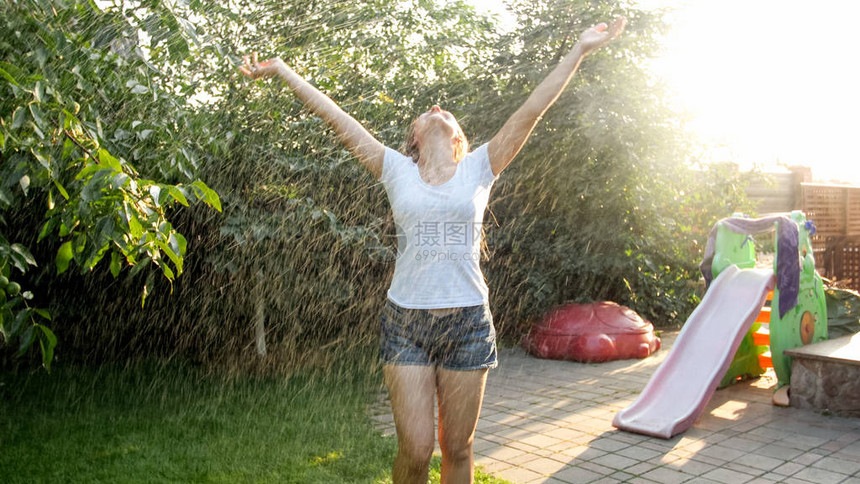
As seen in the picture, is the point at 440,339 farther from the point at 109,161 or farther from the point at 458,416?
the point at 109,161

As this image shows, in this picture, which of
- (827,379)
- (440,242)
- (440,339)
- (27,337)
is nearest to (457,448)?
(440,339)

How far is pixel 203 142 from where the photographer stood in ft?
15.4

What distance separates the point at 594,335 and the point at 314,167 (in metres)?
3.16

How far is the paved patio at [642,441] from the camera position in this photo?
3775 mm

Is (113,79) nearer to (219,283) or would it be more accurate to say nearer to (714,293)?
(219,283)

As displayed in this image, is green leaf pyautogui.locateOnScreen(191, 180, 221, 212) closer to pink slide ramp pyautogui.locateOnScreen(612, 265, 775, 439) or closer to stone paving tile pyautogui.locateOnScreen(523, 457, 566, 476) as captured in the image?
stone paving tile pyautogui.locateOnScreen(523, 457, 566, 476)

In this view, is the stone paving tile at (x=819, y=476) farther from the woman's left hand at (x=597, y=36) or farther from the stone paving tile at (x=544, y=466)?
the woman's left hand at (x=597, y=36)

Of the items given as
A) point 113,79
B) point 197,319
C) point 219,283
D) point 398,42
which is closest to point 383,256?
point 219,283

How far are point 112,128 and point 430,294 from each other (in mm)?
2443

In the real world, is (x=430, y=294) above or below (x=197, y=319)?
above

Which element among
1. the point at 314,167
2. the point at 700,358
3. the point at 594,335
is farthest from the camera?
the point at 594,335

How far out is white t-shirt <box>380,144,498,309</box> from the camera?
245 cm

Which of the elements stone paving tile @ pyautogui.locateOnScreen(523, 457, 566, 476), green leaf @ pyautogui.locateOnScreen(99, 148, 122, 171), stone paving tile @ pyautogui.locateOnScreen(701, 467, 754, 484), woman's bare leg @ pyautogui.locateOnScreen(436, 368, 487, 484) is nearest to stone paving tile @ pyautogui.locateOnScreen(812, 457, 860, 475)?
stone paving tile @ pyautogui.locateOnScreen(701, 467, 754, 484)

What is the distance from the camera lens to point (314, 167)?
583 cm
